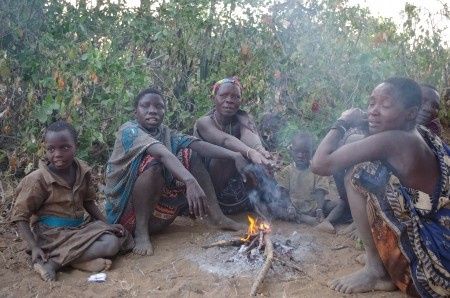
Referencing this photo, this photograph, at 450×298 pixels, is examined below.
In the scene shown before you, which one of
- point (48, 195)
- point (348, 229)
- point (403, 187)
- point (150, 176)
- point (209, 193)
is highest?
point (403, 187)

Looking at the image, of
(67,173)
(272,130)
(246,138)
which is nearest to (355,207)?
(246,138)

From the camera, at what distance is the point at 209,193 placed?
400cm

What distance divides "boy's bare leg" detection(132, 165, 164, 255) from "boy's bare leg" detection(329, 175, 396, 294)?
1461mm

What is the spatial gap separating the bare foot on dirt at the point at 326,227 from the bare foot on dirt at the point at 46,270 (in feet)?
7.20

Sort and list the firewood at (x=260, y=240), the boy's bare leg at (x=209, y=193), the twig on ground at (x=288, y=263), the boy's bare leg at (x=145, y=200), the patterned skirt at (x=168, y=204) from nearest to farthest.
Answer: the twig on ground at (x=288, y=263)
the firewood at (x=260, y=240)
the boy's bare leg at (x=145, y=200)
the patterned skirt at (x=168, y=204)
the boy's bare leg at (x=209, y=193)

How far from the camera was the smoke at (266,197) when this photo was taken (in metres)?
3.99

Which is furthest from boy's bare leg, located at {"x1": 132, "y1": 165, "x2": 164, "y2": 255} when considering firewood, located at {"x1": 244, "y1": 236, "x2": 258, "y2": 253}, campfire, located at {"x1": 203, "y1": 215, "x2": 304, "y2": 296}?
firewood, located at {"x1": 244, "y1": 236, "x2": 258, "y2": 253}

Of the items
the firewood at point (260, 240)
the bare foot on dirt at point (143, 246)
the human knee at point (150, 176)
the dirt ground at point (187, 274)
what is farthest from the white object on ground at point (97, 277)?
the firewood at point (260, 240)

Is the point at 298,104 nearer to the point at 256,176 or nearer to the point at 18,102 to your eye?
the point at 256,176

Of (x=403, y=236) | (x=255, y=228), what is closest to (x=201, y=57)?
(x=255, y=228)

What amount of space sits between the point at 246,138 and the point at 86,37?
8.43ft

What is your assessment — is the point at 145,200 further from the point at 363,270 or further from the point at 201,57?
the point at 201,57

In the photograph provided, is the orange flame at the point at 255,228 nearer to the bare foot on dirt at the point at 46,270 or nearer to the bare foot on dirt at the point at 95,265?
the bare foot on dirt at the point at 95,265

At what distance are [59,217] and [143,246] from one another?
26.2 inches
